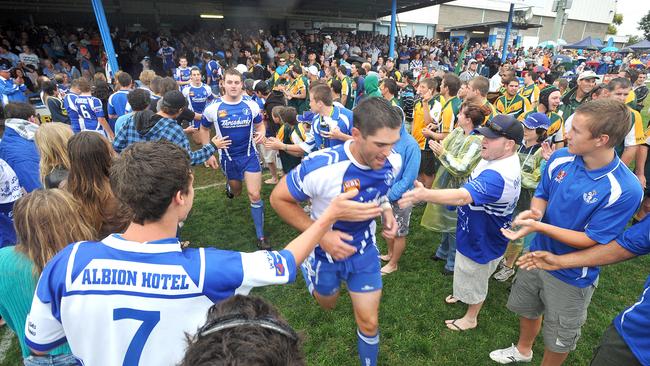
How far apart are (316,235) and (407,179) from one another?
8.51 ft

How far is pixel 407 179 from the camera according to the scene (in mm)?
4270

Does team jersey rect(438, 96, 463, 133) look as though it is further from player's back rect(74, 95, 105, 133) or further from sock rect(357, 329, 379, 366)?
player's back rect(74, 95, 105, 133)

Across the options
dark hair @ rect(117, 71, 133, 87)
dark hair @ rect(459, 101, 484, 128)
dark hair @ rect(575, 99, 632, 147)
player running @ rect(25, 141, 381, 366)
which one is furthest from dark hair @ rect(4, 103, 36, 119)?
dark hair @ rect(575, 99, 632, 147)

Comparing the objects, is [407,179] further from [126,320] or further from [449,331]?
[126,320]

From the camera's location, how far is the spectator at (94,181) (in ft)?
9.88

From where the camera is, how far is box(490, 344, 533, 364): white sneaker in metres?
3.56

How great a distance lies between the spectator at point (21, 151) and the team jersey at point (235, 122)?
2.22m

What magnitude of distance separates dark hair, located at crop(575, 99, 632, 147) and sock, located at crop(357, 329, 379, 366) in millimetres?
2310

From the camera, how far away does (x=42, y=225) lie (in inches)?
81.0

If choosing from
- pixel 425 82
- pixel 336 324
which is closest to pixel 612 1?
pixel 425 82

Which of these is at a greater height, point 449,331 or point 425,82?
point 425,82

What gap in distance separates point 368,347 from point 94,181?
9.10 ft

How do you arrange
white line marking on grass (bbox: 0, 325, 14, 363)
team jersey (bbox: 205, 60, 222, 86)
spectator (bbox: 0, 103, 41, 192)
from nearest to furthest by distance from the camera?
white line marking on grass (bbox: 0, 325, 14, 363) → spectator (bbox: 0, 103, 41, 192) → team jersey (bbox: 205, 60, 222, 86)

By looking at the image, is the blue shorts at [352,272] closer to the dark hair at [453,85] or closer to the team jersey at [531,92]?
the dark hair at [453,85]
